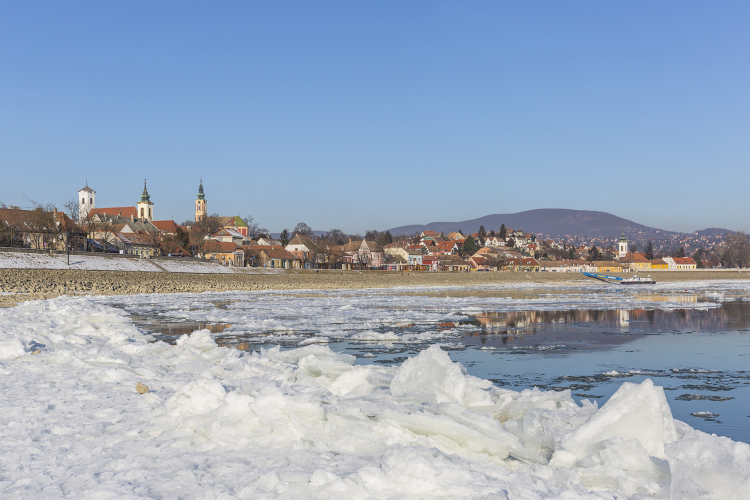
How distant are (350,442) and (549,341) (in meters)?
9.92

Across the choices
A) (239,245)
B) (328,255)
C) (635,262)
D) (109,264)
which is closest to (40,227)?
(109,264)

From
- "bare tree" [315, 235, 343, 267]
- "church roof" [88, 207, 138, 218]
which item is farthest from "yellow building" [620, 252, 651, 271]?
"church roof" [88, 207, 138, 218]

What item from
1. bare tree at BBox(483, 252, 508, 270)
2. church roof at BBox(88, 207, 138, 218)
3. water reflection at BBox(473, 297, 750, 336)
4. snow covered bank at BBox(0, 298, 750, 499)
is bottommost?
water reflection at BBox(473, 297, 750, 336)

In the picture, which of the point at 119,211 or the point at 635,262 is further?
the point at 635,262

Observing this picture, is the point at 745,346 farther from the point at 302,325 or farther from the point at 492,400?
the point at 302,325

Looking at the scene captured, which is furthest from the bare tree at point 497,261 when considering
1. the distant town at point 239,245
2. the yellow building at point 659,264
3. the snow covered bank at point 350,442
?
the snow covered bank at point 350,442

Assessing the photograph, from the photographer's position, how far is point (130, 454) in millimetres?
4809

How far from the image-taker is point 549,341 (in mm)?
14086

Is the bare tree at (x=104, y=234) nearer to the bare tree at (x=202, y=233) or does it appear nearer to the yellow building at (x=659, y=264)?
the bare tree at (x=202, y=233)

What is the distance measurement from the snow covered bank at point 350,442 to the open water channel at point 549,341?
168 cm

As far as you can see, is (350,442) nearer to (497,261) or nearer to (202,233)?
(202,233)

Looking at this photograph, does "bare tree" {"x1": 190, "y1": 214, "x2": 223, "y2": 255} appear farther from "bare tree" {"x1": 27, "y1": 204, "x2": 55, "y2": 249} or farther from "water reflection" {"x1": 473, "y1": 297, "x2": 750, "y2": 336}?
"water reflection" {"x1": 473, "y1": 297, "x2": 750, "y2": 336}

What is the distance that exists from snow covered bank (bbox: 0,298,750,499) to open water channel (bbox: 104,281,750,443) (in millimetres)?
1679

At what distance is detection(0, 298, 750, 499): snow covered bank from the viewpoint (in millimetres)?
4230
